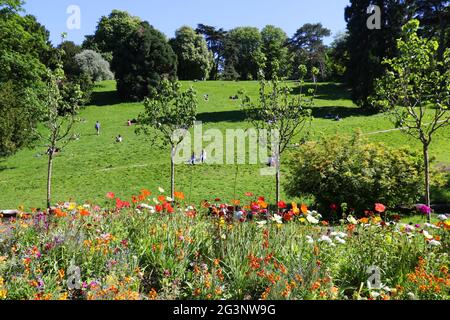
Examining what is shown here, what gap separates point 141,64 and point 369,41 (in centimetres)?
2716

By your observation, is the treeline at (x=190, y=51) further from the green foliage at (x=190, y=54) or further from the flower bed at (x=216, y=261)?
the flower bed at (x=216, y=261)

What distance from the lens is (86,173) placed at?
94.9ft

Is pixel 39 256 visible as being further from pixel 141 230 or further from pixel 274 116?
pixel 274 116

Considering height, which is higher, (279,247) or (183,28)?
(183,28)

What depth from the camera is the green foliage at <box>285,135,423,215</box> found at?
16.1 metres

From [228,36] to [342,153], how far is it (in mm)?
79894

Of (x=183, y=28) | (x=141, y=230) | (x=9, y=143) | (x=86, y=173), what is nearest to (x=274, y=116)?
(x=141, y=230)

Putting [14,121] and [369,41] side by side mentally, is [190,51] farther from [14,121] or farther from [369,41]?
[14,121]

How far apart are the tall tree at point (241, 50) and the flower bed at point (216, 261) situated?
67.4 m

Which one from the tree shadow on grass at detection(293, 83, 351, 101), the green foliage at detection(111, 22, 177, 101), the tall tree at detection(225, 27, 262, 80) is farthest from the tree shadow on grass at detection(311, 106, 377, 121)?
the tall tree at detection(225, 27, 262, 80)

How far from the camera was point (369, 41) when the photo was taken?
42.5 m

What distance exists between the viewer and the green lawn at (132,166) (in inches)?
944

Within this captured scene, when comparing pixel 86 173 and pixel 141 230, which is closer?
pixel 141 230

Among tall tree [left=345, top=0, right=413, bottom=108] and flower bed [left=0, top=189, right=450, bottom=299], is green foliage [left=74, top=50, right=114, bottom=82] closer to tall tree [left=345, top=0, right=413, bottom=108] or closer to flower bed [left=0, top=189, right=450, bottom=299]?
tall tree [left=345, top=0, right=413, bottom=108]
